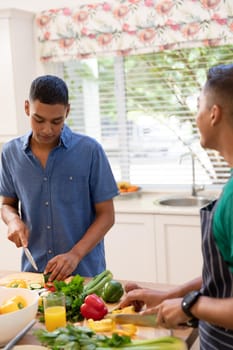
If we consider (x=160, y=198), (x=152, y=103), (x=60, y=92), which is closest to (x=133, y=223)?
(x=160, y=198)

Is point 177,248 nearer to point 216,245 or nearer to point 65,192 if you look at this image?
point 65,192

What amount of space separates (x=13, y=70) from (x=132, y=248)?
1548mm

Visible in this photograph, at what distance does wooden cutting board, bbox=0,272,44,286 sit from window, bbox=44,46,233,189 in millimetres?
1816

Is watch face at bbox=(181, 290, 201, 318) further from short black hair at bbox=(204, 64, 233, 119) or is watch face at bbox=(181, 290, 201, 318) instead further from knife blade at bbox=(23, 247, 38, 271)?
knife blade at bbox=(23, 247, 38, 271)

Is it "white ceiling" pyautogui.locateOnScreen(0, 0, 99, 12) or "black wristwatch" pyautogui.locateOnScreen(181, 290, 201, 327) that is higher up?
"white ceiling" pyautogui.locateOnScreen(0, 0, 99, 12)

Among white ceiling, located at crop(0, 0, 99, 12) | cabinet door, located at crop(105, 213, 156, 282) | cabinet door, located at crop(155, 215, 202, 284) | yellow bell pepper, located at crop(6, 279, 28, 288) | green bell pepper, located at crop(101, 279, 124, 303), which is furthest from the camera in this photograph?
white ceiling, located at crop(0, 0, 99, 12)

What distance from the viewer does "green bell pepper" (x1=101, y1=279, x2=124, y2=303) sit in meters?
1.83

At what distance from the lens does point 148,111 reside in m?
3.98

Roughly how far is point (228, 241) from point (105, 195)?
1002 millimetres

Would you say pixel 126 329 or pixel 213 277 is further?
pixel 126 329

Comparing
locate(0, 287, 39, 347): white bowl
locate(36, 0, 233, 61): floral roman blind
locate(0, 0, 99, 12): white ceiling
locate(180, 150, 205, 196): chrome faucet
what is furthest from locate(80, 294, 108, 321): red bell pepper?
locate(0, 0, 99, 12): white ceiling

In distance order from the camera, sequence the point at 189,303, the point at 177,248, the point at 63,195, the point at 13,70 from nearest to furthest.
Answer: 1. the point at 189,303
2. the point at 63,195
3. the point at 177,248
4. the point at 13,70

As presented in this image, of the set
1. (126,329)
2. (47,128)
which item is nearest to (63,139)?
(47,128)

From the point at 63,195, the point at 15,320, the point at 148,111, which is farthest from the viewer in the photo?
the point at 148,111
